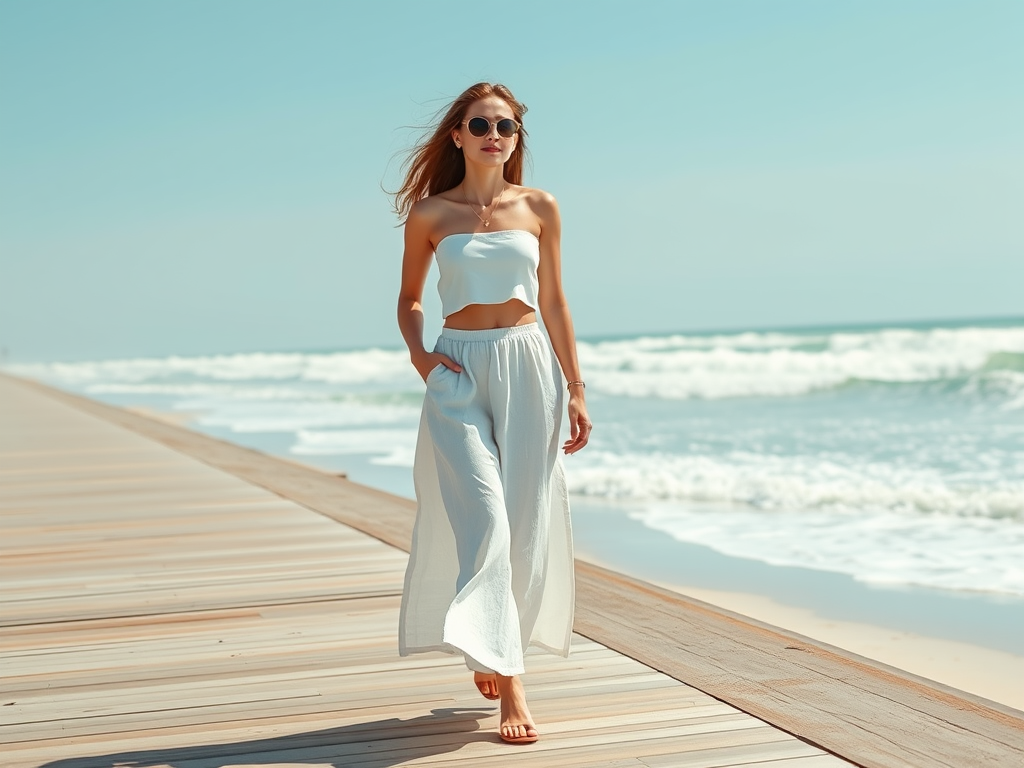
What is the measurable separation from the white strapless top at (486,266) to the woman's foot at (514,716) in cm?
91

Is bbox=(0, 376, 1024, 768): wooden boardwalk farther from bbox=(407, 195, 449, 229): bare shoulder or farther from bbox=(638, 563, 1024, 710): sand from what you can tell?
bbox=(407, 195, 449, 229): bare shoulder

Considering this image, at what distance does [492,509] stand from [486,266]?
585mm

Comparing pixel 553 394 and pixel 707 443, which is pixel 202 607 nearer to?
pixel 553 394

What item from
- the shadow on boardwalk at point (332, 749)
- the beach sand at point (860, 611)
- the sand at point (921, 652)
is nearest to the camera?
the shadow on boardwalk at point (332, 749)

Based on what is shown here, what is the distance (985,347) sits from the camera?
98.0ft

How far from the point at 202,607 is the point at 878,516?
184 inches

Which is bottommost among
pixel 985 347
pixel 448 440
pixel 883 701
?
pixel 883 701

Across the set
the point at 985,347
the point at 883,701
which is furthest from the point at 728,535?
the point at 985,347

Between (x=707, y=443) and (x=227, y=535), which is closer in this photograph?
(x=227, y=535)

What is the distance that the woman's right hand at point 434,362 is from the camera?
2932 millimetres

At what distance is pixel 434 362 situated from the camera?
295cm

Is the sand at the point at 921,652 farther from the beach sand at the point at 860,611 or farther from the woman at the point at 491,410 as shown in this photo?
the woman at the point at 491,410

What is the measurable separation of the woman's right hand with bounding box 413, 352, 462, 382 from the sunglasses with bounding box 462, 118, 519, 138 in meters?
0.56

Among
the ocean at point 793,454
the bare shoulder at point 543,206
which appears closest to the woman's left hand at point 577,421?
the bare shoulder at point 543,206
